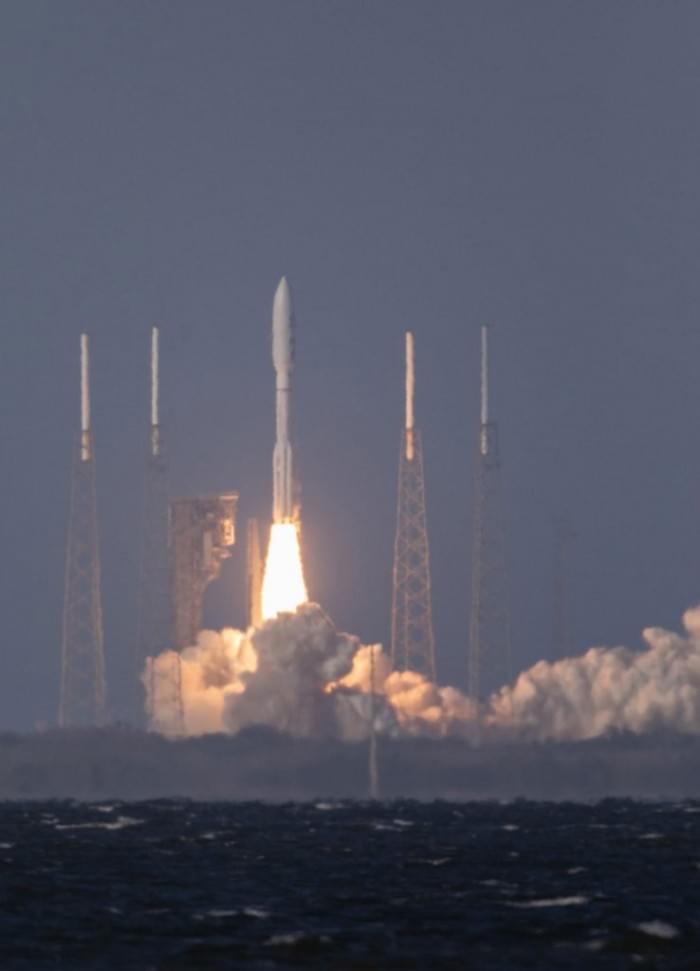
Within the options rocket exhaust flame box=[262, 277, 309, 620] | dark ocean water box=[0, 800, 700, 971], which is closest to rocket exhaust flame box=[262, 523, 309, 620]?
rocket exhaust flame box=[262, 277, 309, 620]

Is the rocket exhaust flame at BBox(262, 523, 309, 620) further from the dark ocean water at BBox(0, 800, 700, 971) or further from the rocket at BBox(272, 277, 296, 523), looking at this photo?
the dark ocean water at BBox(0, 800, 700, 971)

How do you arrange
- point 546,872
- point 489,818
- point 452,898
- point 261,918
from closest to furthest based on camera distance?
point 261,918 → point 452,898 → point 546,872 → point 489,818

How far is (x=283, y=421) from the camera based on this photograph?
187250 millimetres

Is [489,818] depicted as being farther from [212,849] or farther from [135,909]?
[135,909]

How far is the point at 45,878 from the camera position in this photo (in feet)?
355

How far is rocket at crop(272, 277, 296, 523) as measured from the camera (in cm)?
18325

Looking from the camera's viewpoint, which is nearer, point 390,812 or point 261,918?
point 261,918

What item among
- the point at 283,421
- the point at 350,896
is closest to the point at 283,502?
the point at 283,421

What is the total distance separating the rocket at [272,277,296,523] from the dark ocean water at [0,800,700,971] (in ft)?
104

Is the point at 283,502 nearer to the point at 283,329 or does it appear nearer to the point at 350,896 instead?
the point at 283,329

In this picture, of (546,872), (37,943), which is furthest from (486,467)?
(37,943)

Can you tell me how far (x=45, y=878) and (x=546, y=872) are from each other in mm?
21276

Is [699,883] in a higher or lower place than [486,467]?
lower

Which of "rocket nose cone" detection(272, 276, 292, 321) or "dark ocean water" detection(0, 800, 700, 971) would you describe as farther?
"rocket nose cone" detection(272, 276, 292, 321)
